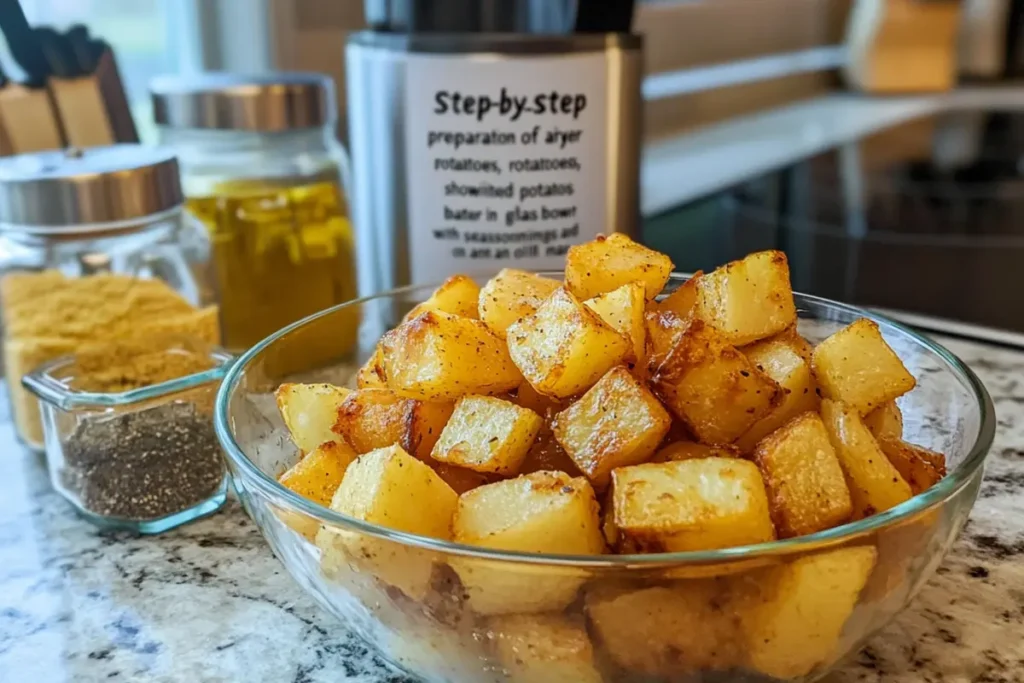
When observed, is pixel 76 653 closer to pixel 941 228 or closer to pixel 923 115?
pixel 941 228

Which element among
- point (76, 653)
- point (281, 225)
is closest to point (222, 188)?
point (281, 225)

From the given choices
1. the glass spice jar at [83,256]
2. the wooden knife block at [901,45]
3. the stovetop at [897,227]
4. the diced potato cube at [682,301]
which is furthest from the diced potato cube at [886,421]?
the wooden knife block at [901,45]

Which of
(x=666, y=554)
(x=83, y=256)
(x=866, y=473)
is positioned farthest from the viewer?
(x=83, y=256)

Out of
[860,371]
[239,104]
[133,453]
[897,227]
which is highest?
[239,104]

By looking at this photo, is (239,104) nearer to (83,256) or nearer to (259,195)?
(259,195)

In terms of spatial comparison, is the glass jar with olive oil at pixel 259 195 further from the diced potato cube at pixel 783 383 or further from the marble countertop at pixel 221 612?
the diced potato cube at pixel 783 383

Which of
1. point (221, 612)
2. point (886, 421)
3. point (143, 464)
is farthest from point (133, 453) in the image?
point (886, 421)
